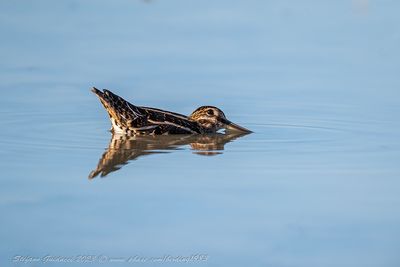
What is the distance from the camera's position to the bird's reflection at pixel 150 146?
35.7 ft

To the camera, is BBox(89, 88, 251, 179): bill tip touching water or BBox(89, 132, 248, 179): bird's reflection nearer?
BBox(89, 132, 248, 179): bird's reflection

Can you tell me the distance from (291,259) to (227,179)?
2.32 metres

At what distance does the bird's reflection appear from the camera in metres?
10.9

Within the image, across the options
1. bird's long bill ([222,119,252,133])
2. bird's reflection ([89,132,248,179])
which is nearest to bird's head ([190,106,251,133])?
bird's long bill ([222,119,252,133])

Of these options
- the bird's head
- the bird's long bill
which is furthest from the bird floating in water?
the bird's head

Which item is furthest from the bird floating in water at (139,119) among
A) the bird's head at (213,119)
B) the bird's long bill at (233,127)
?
the bird's head at (213,119)

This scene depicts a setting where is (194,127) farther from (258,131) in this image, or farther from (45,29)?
(45,29)

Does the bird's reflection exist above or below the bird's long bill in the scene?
below

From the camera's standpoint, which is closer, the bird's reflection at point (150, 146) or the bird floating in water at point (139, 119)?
the bird's reflection at point (150, 146)

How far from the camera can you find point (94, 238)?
317 inches

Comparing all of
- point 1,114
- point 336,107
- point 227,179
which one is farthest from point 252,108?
point 227,179

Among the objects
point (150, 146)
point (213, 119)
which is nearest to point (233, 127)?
point (213, 119)

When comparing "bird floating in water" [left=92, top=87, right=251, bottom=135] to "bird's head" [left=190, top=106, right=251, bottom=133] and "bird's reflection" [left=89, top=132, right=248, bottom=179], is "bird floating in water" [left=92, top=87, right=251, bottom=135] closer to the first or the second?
"bird's reflection" [left=89, top=132, right=248, bottom=179]

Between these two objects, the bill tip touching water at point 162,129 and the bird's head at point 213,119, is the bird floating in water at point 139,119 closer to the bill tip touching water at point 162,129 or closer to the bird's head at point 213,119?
the bill tip touching water at point 162,129
